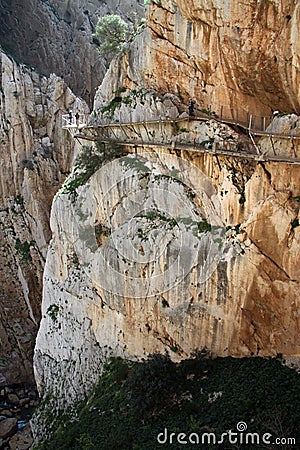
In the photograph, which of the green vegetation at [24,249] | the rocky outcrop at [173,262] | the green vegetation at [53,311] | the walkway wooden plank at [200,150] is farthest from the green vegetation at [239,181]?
the green vegetation at [24,249]

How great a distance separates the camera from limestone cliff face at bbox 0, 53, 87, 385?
3294cm

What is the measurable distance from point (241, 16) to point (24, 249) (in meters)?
24.7

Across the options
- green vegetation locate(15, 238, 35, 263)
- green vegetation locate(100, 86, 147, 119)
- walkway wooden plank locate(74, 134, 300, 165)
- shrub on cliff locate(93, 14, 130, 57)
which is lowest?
green vegetation locate(15, 238, 35, 263)

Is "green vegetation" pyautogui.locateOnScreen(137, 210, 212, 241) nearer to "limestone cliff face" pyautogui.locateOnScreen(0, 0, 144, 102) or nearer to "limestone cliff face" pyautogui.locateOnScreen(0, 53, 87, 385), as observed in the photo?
"limestone cliff face" pyautogui.locateOnScreen(0, 53, 87, 385)

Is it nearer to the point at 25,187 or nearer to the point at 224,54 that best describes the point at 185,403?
the point at 224,54

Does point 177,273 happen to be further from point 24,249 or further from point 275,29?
point 24,249

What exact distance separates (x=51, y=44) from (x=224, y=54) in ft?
98.9

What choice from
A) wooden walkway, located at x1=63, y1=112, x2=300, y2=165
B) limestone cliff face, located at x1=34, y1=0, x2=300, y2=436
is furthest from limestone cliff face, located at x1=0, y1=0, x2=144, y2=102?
limestone cliff face, located at x1=34, y1=0, x2=300, y2=436

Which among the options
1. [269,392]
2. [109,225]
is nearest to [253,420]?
[269,392]

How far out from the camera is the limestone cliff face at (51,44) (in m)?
39.7

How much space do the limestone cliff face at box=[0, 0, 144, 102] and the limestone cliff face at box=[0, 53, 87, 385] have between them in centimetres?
626

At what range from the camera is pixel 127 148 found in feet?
62.4

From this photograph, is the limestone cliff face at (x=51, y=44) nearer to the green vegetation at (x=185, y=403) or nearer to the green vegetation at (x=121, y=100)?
the green vegetation at (x=121, y=100)

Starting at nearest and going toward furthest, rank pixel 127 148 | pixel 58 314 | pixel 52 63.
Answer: pixel 127 148, pixel 58 314, pixel 52 63
